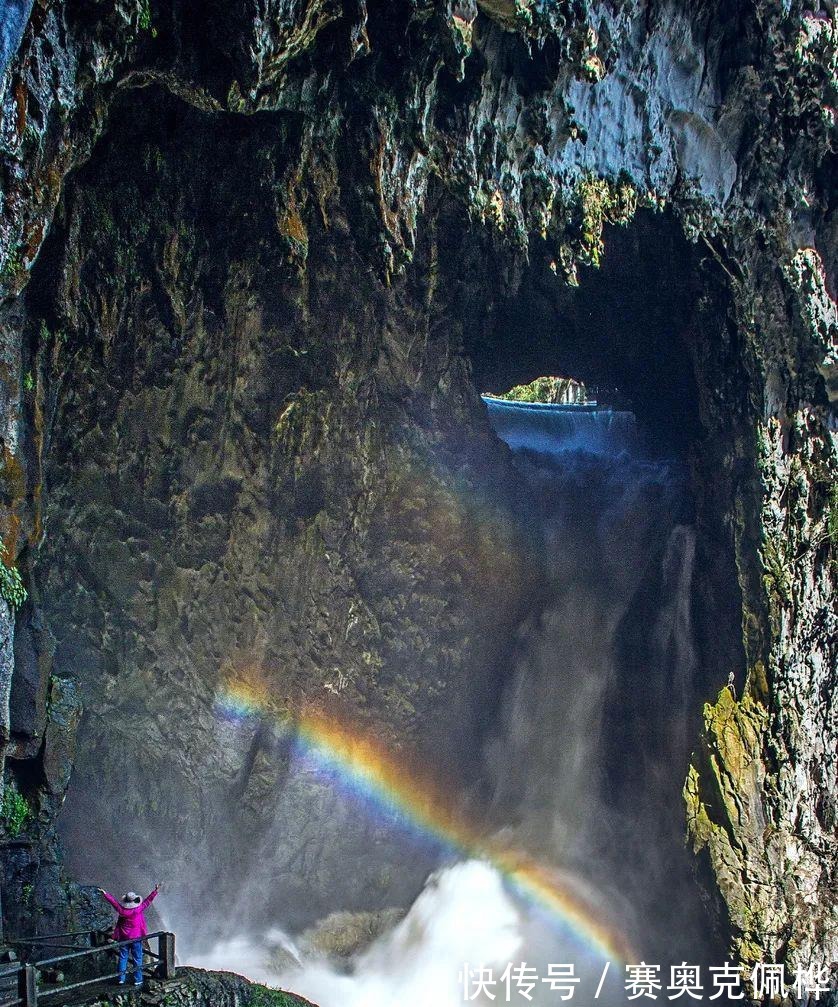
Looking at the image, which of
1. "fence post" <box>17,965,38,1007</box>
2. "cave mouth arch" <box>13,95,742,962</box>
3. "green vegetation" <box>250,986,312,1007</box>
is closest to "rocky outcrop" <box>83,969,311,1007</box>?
"green vegetation" <box>250,986,312,1007</box>

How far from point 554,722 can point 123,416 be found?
29.8 ft

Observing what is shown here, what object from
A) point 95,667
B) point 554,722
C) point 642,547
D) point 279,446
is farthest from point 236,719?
point 642,547

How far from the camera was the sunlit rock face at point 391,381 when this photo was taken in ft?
36.8

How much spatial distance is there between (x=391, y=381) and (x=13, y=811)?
7882 millimetres

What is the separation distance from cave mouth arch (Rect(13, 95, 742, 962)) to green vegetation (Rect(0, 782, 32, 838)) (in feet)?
9.13

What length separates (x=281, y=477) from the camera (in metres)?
14.4

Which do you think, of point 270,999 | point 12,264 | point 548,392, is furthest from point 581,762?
point 548,392

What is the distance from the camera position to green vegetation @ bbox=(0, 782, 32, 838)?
33.8 ft

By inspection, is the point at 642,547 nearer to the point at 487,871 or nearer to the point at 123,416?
the point at 487,871

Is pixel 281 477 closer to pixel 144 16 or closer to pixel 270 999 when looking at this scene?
pixel 270 999

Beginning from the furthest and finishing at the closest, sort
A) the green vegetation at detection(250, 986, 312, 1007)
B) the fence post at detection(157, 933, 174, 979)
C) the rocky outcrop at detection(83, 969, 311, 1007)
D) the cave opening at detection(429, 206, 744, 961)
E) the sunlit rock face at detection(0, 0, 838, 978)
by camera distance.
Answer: the cave opening at detection(429, 206, 744, 961) < the sunlit rock face at detection(0, 0, 838, 978) < the green vegetation at detection(250, 986, 312, 1007) < the fence post at detection(157, 933, 174, 979) < the rocky outcrop at detection(83, 969, 311, 1007)

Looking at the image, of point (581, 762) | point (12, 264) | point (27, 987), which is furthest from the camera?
point (581, 762)

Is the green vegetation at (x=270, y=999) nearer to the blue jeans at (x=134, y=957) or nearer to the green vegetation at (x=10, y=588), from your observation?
the blue jeans at (x=134, y=957)

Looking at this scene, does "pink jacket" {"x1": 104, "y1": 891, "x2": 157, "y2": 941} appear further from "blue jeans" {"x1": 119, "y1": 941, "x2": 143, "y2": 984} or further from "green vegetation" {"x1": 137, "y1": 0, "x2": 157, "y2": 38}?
"green vegetation" {"x1": 137, "y1": 0, "x2": 157, "y2": 38}
